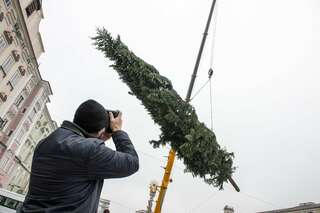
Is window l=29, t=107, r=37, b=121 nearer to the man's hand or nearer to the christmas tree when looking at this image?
the christmas tree

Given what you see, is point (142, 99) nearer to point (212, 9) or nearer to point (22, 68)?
point (212, 9)

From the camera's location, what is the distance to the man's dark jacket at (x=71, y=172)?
1540mm

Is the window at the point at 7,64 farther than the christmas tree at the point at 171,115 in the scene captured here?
Yes

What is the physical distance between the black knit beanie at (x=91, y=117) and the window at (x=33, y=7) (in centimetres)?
3200

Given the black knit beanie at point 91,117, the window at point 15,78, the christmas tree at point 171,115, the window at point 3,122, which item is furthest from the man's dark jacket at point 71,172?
the window at point 3,122

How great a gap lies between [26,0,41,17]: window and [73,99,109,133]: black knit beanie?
31998 mm

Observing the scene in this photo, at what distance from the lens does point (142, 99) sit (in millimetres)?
5867

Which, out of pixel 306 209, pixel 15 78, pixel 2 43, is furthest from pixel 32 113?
pixel 306 209

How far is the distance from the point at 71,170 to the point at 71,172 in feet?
0.04

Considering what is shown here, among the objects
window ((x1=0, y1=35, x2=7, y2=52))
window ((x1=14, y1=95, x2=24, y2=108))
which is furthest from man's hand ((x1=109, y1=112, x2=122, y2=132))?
window ((x1=14, y1=95, x2=24, y2=108))

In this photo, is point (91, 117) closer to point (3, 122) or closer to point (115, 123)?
point (115, 123)

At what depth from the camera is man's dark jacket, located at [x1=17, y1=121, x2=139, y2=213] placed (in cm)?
154

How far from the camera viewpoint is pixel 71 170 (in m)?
1.56

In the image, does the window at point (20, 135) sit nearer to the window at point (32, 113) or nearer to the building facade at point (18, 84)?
the building facade at point (18, 84)
